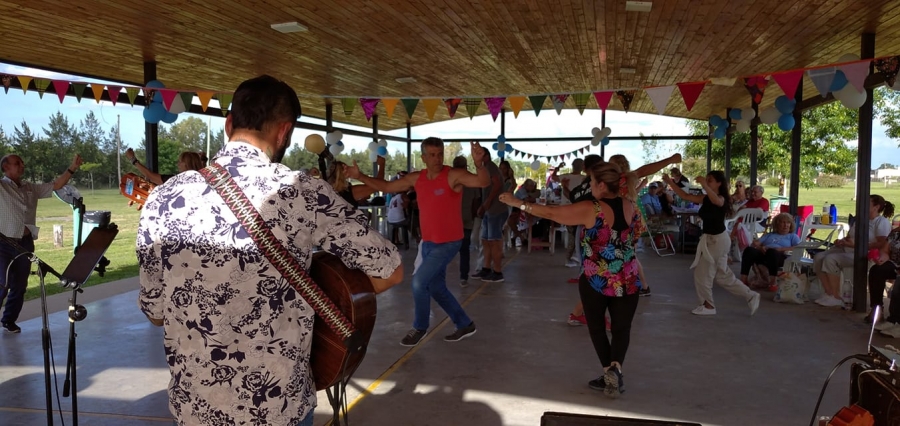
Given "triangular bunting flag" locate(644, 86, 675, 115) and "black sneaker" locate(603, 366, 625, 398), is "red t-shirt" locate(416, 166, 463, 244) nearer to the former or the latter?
"black sneaker" locate(603, 366, 625, 398)

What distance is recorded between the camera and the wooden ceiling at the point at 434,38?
589cm

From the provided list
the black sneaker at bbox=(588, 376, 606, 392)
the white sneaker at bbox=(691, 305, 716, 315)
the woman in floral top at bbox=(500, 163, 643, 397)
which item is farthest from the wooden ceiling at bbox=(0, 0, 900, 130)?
the black sneaker at bbox=(588, 376, 606, 392)

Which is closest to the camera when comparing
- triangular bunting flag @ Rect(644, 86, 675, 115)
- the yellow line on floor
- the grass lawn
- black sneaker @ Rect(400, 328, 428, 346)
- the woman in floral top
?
the woman in floral top

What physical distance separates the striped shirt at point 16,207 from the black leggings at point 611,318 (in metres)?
4.80

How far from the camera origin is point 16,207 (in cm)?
514

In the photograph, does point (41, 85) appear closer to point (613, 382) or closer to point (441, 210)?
point (441, 210)

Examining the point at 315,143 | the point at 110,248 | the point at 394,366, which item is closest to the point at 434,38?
the point at 315,143

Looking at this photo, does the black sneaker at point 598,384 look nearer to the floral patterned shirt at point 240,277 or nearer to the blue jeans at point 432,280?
the blue jeans at point 432,280

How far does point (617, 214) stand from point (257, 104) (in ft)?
8.21

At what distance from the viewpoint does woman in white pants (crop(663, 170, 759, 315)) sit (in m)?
5.67

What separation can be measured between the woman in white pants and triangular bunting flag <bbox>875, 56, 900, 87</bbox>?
1611 millimetres

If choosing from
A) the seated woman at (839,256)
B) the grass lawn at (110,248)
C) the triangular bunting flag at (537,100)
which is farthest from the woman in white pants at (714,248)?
the grass lawn at (110,248)

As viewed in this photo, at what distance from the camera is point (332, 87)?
37.1 ft

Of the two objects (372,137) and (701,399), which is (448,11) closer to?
(701,399)
